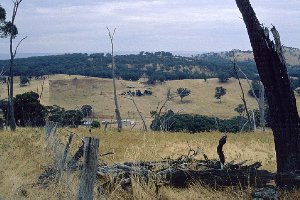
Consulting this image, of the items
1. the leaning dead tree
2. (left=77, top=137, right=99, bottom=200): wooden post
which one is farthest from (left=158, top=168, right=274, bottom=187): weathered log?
(left=77, top=137, right=99, bottom=200): wooden post

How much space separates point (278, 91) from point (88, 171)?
157 inches

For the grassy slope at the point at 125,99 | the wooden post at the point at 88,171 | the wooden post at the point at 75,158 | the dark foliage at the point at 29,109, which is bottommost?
the grassy slope at the point at 125,99

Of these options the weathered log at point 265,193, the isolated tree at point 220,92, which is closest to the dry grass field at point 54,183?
the weathered log at point 265,193

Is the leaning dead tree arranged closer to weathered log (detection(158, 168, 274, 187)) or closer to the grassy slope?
weathered log (detection(158, 168, 274, 187))

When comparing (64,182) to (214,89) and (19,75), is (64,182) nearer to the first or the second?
(214,89)

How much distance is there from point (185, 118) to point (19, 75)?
8502 cm

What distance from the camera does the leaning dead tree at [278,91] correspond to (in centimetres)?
688

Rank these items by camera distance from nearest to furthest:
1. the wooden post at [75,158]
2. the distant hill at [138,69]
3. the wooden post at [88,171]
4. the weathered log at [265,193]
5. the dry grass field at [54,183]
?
the wooden post at [88,171]
the weathered log at [265,193]
the dry grass field at [54,183]
the wooden post at [75,158]
the distant hill at [138,69]

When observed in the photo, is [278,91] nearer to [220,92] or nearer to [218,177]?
[218,177]

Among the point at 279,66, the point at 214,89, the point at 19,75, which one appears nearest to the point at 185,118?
the point at 279,66

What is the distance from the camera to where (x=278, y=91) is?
6984 millimetres

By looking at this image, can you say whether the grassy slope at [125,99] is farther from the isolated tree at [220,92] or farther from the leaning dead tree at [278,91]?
the leaning dead tree at [278,91]

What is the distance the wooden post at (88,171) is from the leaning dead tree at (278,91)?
12.5ft

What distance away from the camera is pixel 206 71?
146 metres
